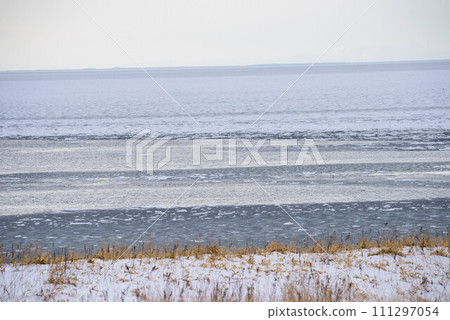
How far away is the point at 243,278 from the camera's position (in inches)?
341

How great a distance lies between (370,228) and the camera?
12461mm

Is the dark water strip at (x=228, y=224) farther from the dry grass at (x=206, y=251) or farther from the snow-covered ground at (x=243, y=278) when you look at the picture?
the snow-covered ground at (x=243, y=278)

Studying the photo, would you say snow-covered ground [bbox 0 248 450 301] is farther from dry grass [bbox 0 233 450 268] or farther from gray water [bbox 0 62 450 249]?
gray water [bbox 0 62 450 249]

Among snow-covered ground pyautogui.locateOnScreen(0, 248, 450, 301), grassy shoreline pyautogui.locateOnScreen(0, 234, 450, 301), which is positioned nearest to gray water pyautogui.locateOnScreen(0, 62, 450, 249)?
grassy shoreline pyautogui.locateOnScreen(0, 234, 450, 301)

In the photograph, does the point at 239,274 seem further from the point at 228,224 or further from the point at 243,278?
the point at 228,224

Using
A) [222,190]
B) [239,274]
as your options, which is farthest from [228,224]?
[239,274]

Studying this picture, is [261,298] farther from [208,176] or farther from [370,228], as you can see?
[208,176]

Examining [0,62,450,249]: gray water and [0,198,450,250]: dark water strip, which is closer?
[0,198,450,250]: dark water strip

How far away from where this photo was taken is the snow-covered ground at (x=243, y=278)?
26.0 feet

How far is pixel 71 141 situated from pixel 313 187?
14.5 meters

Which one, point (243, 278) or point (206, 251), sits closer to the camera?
point (243, 278)

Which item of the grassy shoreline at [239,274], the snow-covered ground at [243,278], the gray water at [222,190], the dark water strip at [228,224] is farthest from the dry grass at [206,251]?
the gray water at [222,190]

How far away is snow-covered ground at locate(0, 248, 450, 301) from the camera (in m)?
7.93

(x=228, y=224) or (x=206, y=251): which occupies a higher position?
(x=206, y=251)
